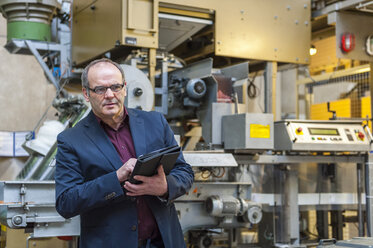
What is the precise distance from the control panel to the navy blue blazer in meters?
1.96

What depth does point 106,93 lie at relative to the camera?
73.2 inches

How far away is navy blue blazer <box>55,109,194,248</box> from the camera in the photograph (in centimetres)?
176

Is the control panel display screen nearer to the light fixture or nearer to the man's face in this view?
the light fixture

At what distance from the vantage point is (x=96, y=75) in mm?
1886

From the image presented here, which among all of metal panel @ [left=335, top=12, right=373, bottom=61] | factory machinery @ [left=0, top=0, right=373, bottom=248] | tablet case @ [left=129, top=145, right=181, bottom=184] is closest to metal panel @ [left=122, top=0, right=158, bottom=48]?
factory machinery @ [left=0, top=0, right=373, bottom=248]

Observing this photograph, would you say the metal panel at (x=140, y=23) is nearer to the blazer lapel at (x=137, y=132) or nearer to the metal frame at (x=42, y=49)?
the metal frame at (x=42, y=49)

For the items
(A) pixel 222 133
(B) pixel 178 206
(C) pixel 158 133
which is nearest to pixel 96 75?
(C) pixel 158 133

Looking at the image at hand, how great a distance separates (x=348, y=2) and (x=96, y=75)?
9.92 ft

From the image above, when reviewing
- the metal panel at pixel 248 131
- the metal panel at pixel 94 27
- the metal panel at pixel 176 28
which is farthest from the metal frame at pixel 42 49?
the metal panel at pixel 248 131

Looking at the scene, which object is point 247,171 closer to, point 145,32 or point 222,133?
point 222,133

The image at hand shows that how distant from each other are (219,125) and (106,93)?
1.95 m

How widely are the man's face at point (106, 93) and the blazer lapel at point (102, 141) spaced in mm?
Result: 62

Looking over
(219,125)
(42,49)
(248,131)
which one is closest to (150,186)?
(248,131)

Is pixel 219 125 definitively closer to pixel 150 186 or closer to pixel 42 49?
pixel 150 186
